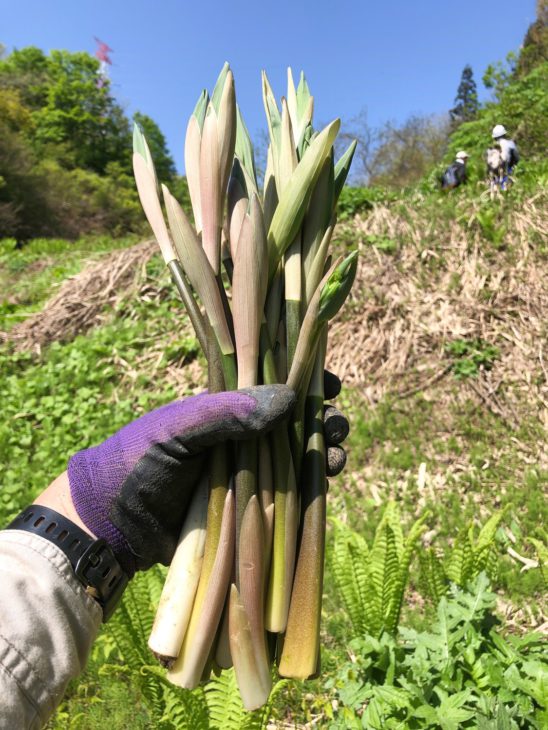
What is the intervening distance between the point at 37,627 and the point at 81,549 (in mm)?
197

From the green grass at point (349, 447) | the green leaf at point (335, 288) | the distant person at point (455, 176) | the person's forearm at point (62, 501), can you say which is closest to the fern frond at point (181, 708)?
the green grass at point (349, 447)

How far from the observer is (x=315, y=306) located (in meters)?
1.25

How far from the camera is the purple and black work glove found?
119 cm

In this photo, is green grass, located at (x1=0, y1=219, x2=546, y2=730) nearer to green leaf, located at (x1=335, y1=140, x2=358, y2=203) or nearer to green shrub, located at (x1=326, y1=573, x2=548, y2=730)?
green shrub, located at (x1=326, y1=573, x2=548, y2=730)

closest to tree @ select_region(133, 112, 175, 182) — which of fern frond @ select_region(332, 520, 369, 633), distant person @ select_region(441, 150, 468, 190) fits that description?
distant person @ select_region(441, 150, 468, 190)

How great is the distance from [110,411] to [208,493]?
4.26 meters

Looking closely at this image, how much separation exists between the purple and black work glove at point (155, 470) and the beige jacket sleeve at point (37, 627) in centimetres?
15

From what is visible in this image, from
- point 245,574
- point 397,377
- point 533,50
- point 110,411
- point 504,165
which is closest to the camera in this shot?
point 245,574

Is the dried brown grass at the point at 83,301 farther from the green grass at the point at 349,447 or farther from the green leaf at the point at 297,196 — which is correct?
the green leaf at the point at 297,196

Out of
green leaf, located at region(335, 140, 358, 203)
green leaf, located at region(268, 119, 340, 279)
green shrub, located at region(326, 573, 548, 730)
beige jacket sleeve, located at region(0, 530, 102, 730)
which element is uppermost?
green leaf, located at region(335, 140, 358, 203)

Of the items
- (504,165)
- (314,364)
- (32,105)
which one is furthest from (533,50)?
(32,105)

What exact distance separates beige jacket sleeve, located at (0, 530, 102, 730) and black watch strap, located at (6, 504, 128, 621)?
2 centimetres

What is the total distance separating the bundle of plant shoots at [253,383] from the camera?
45.8 inches

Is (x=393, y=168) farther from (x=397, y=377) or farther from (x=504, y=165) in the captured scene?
(x=397, y=377)
